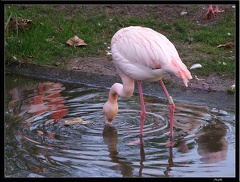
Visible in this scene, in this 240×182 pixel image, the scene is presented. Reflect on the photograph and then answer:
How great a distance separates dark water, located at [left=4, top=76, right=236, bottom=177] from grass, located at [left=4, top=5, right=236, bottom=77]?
47.1 inches

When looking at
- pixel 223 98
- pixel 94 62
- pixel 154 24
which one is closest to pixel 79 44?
pixel 94 62

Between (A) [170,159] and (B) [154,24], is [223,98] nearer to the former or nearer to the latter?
(A) [170,159]

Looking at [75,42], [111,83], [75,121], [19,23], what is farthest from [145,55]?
[19,23]

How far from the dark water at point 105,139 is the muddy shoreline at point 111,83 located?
0.18m

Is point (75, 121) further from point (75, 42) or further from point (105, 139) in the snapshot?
point (75, 42)

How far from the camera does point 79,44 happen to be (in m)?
8.51

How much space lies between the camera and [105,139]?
5602mm

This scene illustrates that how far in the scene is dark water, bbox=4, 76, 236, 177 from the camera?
15.9 feet

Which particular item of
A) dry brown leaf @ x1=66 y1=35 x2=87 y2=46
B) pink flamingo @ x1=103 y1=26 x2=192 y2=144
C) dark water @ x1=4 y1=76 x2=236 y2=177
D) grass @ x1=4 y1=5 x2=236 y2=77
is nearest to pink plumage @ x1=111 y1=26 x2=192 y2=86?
pink flamingo @ x1=103 y1=26 x2=192 y2=144

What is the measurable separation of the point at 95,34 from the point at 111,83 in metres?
1.76

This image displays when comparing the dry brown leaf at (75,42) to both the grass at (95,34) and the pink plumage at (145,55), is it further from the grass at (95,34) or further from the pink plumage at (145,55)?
the pink plumage at (145,55)

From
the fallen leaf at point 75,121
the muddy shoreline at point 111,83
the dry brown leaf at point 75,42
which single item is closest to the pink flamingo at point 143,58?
the fallen leaf at point 75,121

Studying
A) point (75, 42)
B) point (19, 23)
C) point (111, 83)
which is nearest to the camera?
point (111, 83)

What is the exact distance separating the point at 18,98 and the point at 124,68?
204cm
